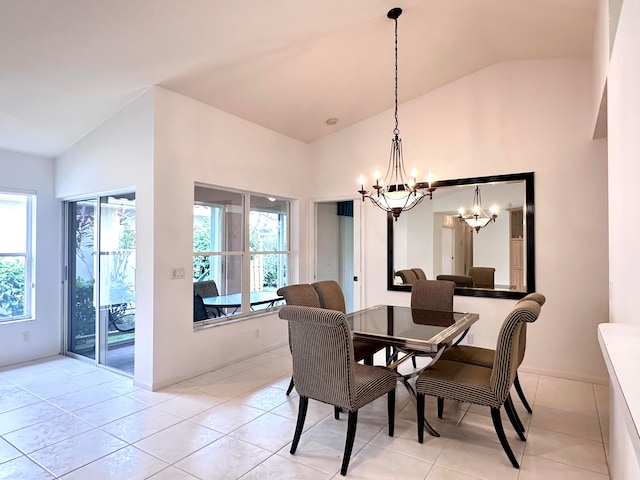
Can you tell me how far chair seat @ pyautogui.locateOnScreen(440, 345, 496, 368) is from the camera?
2877 millimetres

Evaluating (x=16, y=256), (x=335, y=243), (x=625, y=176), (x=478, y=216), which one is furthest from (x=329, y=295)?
(x=16, y=256)

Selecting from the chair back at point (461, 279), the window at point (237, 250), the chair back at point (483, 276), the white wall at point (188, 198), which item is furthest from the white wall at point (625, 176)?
the window at point (237, 250)

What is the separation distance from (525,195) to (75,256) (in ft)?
17.6

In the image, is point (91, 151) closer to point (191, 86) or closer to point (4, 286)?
point (191, 86)

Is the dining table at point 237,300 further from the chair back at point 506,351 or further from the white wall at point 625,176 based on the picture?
the white wall at point 625,176

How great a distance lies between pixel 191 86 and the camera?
12.0ft

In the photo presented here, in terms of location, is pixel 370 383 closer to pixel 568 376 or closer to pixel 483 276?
pixel 483 276

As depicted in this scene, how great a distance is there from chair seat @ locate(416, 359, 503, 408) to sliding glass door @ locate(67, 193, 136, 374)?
3.06 meters

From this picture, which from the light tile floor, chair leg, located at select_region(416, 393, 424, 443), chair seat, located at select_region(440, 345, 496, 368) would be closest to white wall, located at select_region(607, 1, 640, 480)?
the light tile floor

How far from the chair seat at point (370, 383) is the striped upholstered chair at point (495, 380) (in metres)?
0.21

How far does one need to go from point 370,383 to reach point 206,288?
2.40 meters

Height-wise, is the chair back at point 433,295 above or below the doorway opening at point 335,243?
below

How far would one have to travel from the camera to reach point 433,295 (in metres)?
3.88

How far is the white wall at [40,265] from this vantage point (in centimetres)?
427
